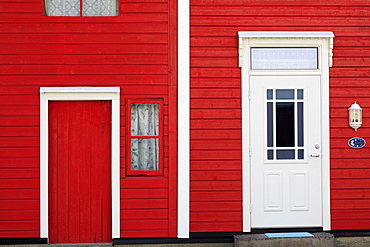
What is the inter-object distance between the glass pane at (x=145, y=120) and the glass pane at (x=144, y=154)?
0.39ft

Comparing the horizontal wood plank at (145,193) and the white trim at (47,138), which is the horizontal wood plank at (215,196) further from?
the white trim at (47,138)

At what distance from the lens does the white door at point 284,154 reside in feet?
25.3

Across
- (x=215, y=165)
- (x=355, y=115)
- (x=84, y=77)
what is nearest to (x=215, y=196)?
(x=215, y=165)

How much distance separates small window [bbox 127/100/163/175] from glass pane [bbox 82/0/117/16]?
4.20 feet

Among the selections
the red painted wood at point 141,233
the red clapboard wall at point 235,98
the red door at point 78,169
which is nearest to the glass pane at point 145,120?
the red door at point 78,169

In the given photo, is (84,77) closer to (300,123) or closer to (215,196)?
(215,196)

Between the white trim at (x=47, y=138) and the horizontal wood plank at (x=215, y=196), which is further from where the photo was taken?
the horizontal wood plank at (x=215, y=196)

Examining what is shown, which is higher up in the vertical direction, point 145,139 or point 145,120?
point 145,120

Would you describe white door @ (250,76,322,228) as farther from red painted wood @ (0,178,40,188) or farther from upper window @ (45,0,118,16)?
red painted wood @ (0,178,40,188)

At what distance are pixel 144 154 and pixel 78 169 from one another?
894 mm

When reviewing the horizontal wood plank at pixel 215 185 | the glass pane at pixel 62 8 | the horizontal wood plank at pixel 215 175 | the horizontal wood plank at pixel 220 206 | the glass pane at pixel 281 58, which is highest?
the glass pane at pixel 62 8

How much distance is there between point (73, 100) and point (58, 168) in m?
0.92

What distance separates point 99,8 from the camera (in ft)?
25.4

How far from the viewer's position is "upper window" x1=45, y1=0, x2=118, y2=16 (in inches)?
303
